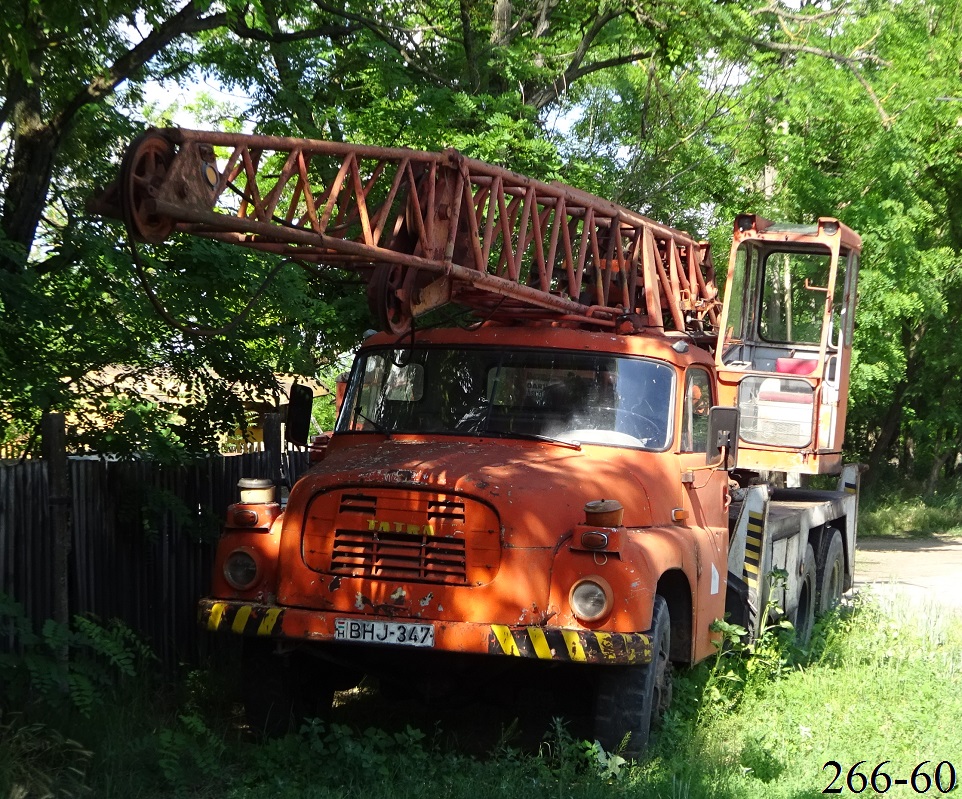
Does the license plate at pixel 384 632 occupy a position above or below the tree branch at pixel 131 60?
below

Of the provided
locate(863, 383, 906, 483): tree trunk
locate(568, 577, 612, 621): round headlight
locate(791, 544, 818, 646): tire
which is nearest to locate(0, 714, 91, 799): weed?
locate(568, 577, 612, 621): round headlight

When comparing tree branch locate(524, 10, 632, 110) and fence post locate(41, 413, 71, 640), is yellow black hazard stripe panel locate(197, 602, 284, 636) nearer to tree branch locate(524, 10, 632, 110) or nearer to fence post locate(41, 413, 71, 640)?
fence post locate(41, 413, 71, 640)

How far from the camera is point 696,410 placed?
7.98m

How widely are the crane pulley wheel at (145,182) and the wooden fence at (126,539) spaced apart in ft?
7.84

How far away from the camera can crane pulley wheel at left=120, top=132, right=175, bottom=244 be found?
5266 millimetres

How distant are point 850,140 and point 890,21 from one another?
2.64 m

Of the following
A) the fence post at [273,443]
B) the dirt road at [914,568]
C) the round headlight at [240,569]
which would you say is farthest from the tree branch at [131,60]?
the dirt road at [914,568]

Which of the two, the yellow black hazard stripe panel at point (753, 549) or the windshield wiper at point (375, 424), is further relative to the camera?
the yellow black hazard stripe panel at point (753, 549)

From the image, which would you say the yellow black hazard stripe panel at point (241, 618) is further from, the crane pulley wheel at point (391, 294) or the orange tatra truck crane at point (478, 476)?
the crane pulley wheel at point (391, 294)

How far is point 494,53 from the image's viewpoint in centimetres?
1472

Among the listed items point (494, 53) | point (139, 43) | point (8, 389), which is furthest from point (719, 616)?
point (494, 53)

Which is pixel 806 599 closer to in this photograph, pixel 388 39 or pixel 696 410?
pixel 696 410

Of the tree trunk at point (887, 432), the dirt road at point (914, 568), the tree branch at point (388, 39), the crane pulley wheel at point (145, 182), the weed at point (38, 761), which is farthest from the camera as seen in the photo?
the tree trunk at point (887, 432)

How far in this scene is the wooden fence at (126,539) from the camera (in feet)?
24.0
